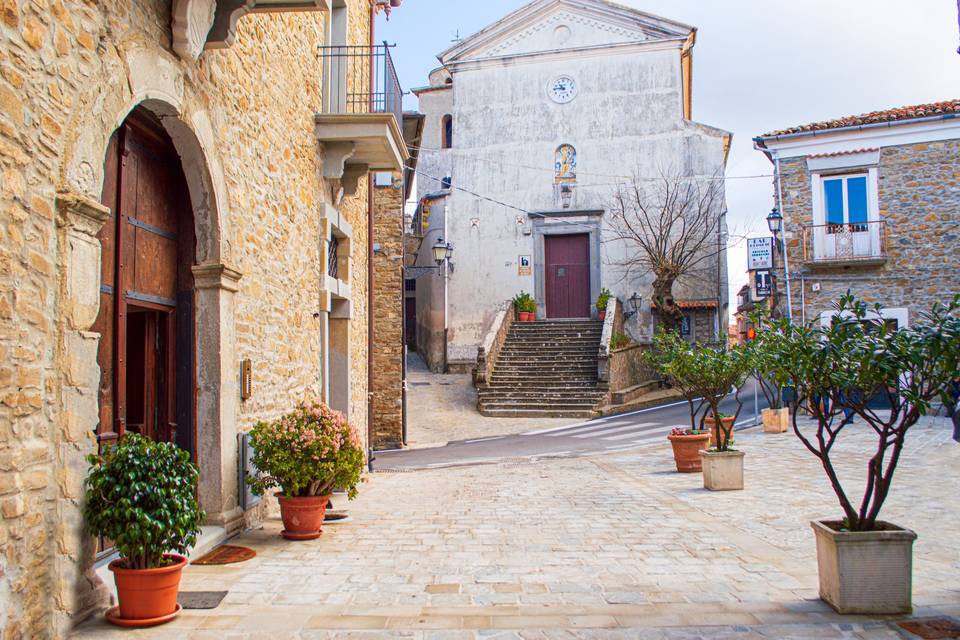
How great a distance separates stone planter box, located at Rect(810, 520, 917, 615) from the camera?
424 cm

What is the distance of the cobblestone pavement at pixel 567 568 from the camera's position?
4098 mm

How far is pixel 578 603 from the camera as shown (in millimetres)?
4500

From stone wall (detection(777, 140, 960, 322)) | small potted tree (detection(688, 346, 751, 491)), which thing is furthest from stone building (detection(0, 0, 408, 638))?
stone wall (detection(777, 140, 960, 322))

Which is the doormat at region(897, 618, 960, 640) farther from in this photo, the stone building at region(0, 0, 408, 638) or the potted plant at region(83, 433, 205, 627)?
the stone building at region(0, 0, 408, 638)

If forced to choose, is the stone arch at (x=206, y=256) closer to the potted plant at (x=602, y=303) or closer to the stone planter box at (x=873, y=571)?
the stone planter box at (x=873, y=571)

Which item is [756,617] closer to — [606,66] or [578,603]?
[578,603]

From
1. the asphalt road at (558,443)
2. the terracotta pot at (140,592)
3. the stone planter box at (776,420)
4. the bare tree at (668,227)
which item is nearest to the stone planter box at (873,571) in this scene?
the terracotta pot at (140,592)

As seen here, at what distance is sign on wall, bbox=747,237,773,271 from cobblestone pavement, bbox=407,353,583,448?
5607 mm

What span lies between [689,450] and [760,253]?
29.9 feet

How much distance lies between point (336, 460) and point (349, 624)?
7.35 ft

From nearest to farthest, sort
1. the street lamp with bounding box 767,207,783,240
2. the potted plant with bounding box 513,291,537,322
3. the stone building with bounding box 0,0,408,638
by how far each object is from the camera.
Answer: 1. the stone building with bounding box 0,0,408,638
2. the street lamp with bounding box 767,207,783,240
3. the potted plant with bounding box 513,291,537,322

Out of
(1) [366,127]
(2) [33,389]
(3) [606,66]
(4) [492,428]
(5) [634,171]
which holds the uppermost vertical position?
(3) [606,66]

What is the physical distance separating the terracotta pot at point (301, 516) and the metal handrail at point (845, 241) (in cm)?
1489

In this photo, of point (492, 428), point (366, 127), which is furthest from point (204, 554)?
point (492, 428)
